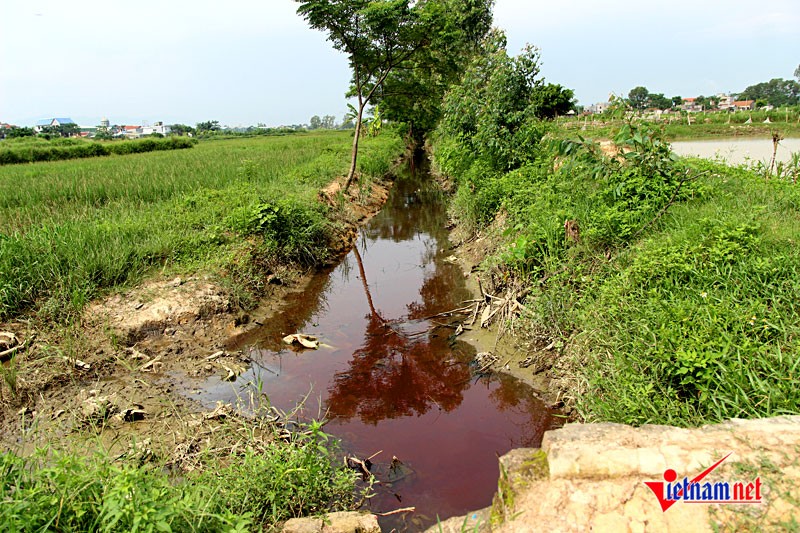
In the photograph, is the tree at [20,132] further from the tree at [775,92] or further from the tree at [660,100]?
the tree at [775,92]

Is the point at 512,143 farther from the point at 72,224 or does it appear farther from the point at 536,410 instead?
the point at 72,224

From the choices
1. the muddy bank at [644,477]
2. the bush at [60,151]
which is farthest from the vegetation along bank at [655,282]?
the bush at [60,151]

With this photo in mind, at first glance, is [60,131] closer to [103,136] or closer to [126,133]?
[103,136]

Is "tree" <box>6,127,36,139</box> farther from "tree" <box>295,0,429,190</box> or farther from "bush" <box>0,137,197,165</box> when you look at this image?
"tree" <box>295,0,429,190</box>

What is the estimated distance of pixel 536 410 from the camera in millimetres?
3963

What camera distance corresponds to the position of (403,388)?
4.42m

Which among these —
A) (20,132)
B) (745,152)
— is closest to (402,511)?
(745,152)

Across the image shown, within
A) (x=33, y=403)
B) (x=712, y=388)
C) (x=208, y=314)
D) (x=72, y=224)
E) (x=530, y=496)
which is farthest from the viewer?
(x=72, y=224)

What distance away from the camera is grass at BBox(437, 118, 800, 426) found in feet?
9.21

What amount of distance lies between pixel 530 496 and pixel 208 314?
14.6ft

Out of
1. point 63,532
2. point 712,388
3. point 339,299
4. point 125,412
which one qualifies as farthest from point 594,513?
point 339,299

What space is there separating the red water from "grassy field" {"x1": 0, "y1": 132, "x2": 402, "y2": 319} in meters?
1.29

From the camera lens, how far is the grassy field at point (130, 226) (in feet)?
16.7

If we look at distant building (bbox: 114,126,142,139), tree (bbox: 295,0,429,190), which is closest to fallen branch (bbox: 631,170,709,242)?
tree (bbox: 295,0,429,190)
